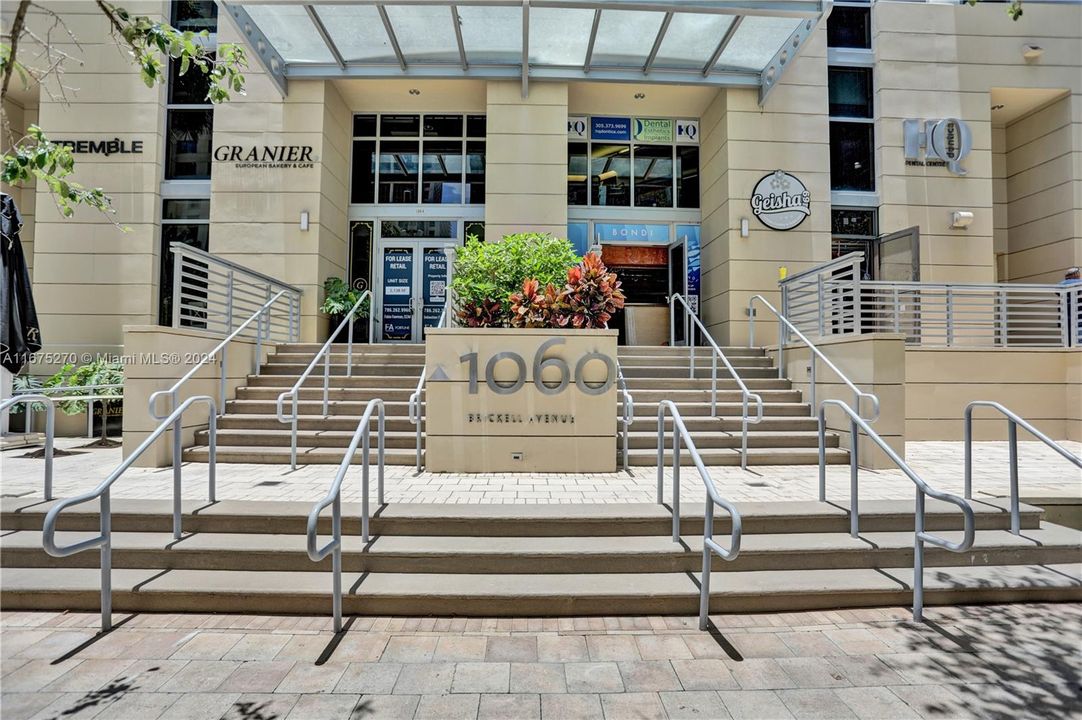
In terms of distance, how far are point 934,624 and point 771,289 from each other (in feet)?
29.7

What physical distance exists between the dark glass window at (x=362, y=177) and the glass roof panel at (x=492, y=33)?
11.1 feet

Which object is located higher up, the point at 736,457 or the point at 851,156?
the point at 851,156

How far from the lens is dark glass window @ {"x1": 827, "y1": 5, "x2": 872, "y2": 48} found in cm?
1255

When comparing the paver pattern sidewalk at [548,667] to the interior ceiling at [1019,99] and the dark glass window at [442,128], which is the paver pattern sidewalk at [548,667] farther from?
the interior ceiling at [1019,99]

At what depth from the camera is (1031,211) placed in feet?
42.8

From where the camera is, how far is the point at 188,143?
39.8 ft

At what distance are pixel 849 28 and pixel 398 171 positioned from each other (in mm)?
10788

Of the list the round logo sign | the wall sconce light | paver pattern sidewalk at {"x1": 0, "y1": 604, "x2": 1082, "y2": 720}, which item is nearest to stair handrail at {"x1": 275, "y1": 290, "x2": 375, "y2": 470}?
paver pattern sidewalk at {"x1": 0, "y1": 604, "x2": 1082, "y2": 720}

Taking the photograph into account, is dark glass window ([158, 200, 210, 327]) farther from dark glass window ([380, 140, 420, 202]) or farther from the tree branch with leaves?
the tree branch with leaves

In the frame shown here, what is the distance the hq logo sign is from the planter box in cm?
1027

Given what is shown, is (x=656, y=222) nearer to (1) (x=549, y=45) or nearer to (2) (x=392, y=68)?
(1) (x=549, y=45)

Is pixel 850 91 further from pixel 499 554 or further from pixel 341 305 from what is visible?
pixel 499 554

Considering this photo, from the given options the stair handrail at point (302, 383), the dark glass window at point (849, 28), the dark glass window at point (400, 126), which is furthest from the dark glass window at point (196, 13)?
the dark glass window at point (849, 28)

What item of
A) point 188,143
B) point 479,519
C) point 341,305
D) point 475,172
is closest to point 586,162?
point 475,172
